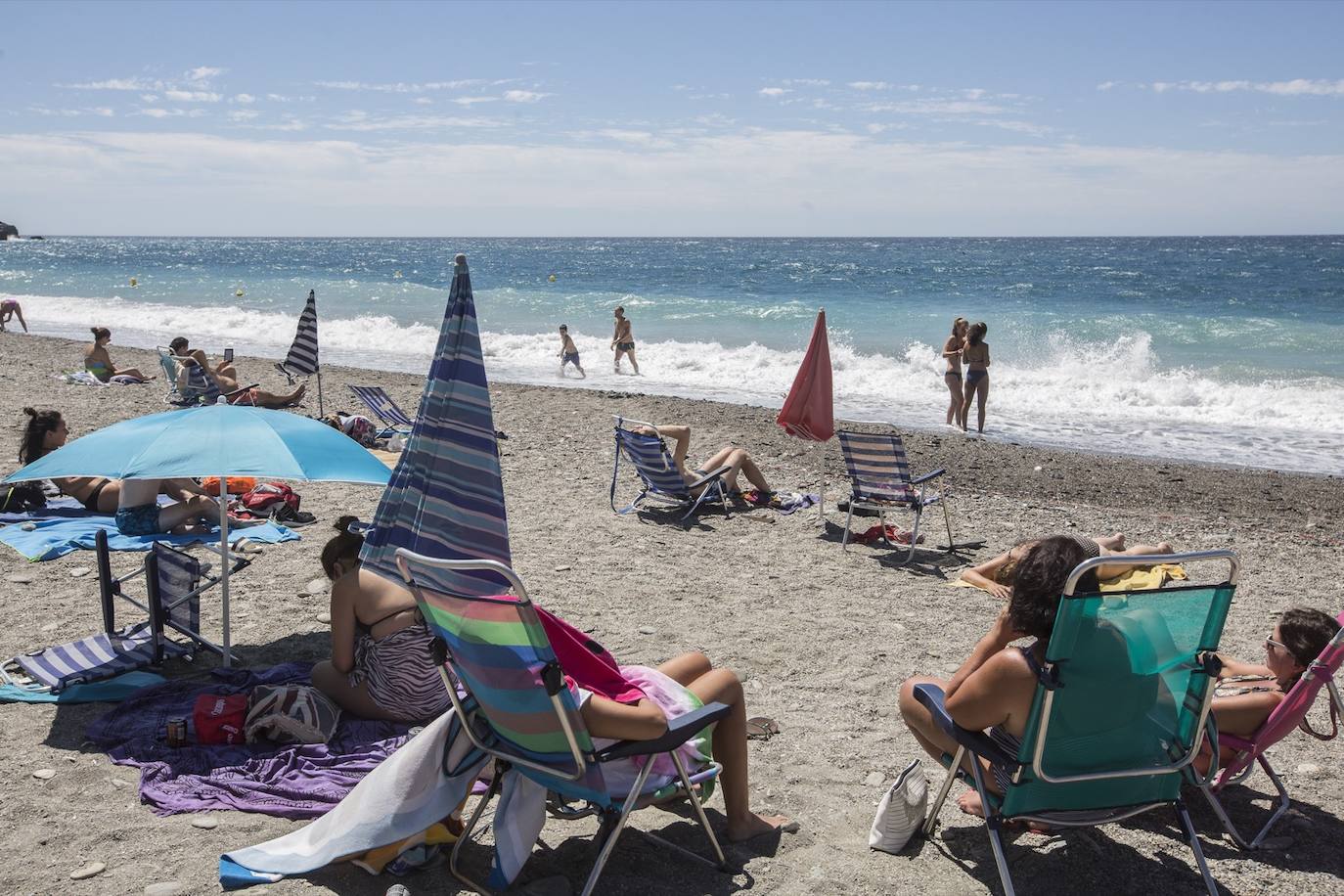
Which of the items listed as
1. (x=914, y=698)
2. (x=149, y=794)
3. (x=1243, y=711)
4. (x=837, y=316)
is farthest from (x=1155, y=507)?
(x=837, y=316)

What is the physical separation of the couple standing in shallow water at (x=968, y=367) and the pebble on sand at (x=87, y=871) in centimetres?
1114

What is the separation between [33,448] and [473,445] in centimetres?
383

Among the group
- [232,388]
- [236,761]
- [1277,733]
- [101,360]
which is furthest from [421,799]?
[101,360]

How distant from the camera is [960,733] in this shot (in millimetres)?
2961

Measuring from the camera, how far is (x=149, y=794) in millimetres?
3496

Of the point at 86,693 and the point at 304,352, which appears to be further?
the point at 304,352

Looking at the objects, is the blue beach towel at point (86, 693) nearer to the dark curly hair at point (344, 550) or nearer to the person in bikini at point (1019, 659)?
the dark curly hair at point (344, 550)

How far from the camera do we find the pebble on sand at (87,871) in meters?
3.03

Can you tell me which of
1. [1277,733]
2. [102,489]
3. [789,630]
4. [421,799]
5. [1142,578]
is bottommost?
[789,630]

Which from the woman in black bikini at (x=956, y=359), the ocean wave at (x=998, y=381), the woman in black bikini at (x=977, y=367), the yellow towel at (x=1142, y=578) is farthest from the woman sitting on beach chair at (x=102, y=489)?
the ocean wave at (x=998, y=381)

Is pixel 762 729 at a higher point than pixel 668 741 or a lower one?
lower

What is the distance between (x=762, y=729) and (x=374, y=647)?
60.5 inches

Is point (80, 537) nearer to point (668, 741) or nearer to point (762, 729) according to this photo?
point (762, 729)

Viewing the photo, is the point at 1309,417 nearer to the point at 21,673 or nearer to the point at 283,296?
the point at 21,673
